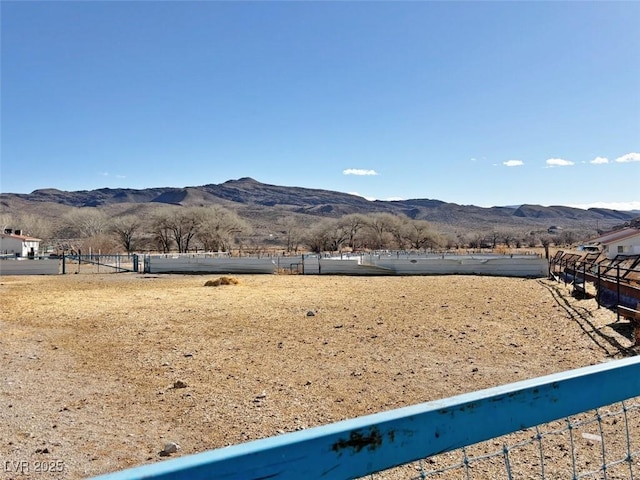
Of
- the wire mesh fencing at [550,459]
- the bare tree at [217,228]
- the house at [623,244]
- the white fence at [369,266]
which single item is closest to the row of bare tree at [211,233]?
the bare tree at [217,228]

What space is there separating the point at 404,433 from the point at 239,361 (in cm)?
734

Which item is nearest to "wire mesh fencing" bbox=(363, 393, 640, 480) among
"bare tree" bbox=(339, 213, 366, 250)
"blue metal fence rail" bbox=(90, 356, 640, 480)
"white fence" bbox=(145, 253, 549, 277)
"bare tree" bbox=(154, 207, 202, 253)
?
"blue metal fence rail" bbox=(90, 356, 640, 480)

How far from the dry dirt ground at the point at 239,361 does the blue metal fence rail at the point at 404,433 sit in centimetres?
398

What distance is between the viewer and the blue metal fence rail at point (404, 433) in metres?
1.08

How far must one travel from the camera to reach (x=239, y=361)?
27.2ft

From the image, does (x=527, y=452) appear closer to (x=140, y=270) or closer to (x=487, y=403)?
(x=487, y=403)

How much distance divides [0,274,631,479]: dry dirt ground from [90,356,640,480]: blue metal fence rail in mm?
3981

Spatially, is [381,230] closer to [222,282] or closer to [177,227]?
[177,227]

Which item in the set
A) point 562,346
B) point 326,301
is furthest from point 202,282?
point 562,346

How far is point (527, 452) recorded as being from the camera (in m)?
4.45

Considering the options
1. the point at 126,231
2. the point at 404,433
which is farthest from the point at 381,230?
the point at 404,433

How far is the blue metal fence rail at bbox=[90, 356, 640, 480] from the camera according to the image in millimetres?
1081

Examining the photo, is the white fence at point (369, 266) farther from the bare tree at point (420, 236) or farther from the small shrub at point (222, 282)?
the bare tree at point (420, 236)

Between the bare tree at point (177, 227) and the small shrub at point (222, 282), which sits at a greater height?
the bare tree at point (177, 227)
